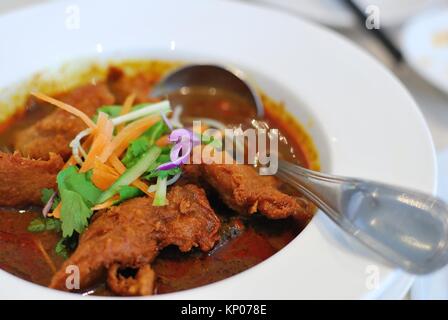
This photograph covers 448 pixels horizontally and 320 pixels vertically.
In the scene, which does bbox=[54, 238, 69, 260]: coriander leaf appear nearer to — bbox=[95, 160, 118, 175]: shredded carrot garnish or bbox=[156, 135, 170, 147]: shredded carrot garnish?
bbox=[95, 160, 118, 175]: shredded carrot garnish

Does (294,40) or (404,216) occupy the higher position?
(294,40)

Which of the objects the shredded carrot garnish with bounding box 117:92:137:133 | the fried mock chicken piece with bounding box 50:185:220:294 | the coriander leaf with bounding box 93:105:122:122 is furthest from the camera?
the coriander leaf with bounding box 93:105:122:122

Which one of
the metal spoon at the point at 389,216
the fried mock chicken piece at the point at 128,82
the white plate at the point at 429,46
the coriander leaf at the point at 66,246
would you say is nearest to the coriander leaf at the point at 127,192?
the coriander leaf at the point at 66,246

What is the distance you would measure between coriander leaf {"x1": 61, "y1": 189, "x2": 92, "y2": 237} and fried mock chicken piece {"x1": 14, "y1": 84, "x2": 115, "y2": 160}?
359 mm

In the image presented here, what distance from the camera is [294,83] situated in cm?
247

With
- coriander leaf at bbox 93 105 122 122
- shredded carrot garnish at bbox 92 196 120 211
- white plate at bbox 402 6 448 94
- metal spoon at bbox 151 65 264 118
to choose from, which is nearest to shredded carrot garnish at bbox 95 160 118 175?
shredded carrot garnish at bbox 92 196 120 211

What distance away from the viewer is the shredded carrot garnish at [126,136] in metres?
1.98

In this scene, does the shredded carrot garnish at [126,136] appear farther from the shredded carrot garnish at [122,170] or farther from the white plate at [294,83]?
the white plate at [294,83]

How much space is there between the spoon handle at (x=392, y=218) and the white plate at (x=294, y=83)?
0.15 ft

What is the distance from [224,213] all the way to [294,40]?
105 cm

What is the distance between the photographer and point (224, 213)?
2092mm

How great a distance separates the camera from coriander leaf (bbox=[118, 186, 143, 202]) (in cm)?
190

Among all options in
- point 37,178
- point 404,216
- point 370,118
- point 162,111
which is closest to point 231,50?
point 162,111

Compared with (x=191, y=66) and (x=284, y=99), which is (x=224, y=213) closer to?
(x=284, y=99)
